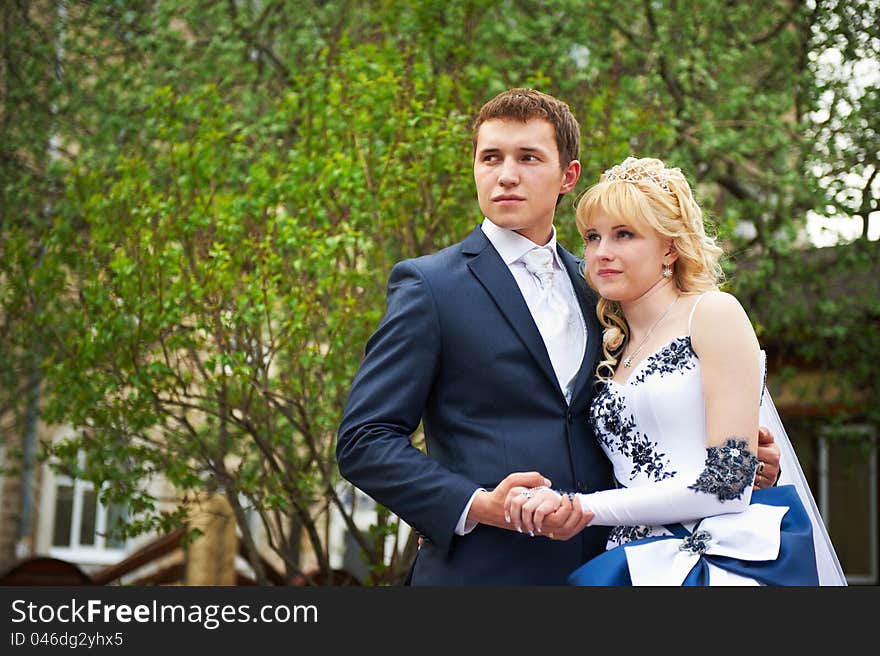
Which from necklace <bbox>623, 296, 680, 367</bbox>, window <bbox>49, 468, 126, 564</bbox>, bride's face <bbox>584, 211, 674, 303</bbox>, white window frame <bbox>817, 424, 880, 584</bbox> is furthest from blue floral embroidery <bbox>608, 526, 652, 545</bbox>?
window <bbox>49, 468, 126, 564</bbox>

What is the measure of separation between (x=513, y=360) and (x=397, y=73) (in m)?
4.39

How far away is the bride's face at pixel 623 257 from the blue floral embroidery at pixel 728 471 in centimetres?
56

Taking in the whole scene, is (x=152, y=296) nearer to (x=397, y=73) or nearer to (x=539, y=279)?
(x=397, y=73)

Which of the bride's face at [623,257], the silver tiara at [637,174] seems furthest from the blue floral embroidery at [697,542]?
the silver tiara at [637,174]

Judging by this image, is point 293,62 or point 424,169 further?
point 293,62

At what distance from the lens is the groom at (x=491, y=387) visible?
2.81 m

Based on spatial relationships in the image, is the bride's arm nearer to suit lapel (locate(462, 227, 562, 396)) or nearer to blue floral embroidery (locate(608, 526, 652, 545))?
blue floral embroidery (locate(608, 526, 652, 545))

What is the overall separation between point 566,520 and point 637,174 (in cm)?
110

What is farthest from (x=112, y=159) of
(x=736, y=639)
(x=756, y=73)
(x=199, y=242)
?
(x=736, y=639)

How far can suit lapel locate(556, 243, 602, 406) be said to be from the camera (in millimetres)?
3090

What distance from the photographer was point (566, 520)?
268 cm

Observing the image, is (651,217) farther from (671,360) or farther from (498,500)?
(498,500)

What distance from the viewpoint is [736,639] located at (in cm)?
243

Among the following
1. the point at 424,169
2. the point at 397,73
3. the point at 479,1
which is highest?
the point at 479,1
